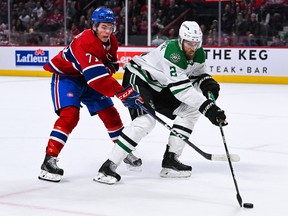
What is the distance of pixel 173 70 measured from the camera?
3891mm

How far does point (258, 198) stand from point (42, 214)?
1079 mm

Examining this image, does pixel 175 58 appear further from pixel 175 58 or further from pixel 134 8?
pixel 134 8

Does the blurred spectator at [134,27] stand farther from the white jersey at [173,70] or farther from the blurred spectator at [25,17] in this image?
the white jersey at [173,70]

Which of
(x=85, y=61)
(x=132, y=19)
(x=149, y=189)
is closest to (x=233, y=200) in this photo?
(x=149, y=189)

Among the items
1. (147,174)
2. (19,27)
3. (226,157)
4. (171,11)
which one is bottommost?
(147,174)

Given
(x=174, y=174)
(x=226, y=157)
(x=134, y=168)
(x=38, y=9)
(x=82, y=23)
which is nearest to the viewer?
(x=226, y=157)

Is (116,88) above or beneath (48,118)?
above

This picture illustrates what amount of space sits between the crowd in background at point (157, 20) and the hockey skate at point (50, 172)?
25.9 feet

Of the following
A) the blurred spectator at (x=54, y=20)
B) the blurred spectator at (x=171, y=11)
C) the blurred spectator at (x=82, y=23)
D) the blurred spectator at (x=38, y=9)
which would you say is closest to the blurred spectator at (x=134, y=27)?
the blurred spectator at (x=171, y=11)

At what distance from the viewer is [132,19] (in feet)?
42.0

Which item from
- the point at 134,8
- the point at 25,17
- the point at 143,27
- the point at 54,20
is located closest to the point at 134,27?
the point at 143,27

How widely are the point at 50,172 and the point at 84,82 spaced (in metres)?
0.59

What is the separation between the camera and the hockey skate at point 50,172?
12.8 feet

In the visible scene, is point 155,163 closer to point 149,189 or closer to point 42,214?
point 149,189
